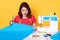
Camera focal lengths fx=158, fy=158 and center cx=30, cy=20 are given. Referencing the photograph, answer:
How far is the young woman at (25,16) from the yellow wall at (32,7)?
113 mm

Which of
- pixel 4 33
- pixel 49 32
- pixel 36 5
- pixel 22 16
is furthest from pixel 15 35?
pixel 36 5

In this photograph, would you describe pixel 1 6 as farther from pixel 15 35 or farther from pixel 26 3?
pixel 15 35

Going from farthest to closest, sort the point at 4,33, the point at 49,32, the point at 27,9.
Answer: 1. the point at 27,9
2. the point at 49,32
3. the point at 4,33

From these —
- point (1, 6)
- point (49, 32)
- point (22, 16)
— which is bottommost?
point (49, 32)

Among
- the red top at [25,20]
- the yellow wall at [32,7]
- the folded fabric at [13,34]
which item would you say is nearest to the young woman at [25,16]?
the red top at [25,20]

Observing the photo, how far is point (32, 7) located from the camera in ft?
7.34

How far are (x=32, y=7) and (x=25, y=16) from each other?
187 millimetres

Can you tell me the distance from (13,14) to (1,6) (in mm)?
208

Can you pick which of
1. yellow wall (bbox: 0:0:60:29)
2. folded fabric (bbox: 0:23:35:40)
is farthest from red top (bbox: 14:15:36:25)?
folded fabric (bbox: 0:23:35:40)

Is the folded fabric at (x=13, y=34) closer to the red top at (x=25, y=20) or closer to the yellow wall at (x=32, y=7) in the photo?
the red top at (x=25, y=20)

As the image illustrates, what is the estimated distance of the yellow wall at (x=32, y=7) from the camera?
2.18 metres

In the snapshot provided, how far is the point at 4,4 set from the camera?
2.27 meters

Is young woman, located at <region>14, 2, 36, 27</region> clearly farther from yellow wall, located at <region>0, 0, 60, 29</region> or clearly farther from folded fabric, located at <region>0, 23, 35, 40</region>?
folded fabric, located at <region>0, 23, 35, 40</region>

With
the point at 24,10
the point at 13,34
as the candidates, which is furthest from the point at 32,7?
the point at 13,34
